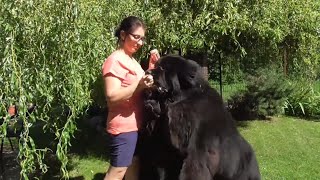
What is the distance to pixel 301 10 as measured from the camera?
21.8 feet

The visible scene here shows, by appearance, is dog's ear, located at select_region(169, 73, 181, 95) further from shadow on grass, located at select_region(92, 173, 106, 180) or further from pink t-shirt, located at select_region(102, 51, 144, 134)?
shadow on grass, located at select_region(92, 173, 106, 180)

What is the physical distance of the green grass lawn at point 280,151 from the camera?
5848 mm

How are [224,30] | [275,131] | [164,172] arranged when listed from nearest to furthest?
[164,172] < [224,30] < [275,131]

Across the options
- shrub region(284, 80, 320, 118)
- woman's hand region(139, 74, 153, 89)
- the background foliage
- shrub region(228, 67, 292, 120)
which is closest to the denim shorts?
woman's hand region(139, 74, 153, 89)

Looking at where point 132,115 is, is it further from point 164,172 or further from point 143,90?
point 164,172

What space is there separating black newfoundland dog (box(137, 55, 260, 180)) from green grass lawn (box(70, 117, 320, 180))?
2678 mm

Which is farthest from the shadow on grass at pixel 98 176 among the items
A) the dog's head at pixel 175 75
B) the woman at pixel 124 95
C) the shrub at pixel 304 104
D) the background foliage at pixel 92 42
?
the shrub at pixel 304 104

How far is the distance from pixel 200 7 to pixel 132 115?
3.02m

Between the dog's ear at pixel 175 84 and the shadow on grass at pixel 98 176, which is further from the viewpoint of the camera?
the shadow on grass at pixel 98 176

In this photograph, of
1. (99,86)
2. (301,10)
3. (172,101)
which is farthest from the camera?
(301,10)

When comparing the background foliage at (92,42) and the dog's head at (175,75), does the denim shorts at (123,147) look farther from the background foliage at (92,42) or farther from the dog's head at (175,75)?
the background foliage at (92,42)

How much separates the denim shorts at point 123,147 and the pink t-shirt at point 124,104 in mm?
37

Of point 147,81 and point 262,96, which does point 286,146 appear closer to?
point 262,96

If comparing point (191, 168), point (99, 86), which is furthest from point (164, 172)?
point (99, 86)
